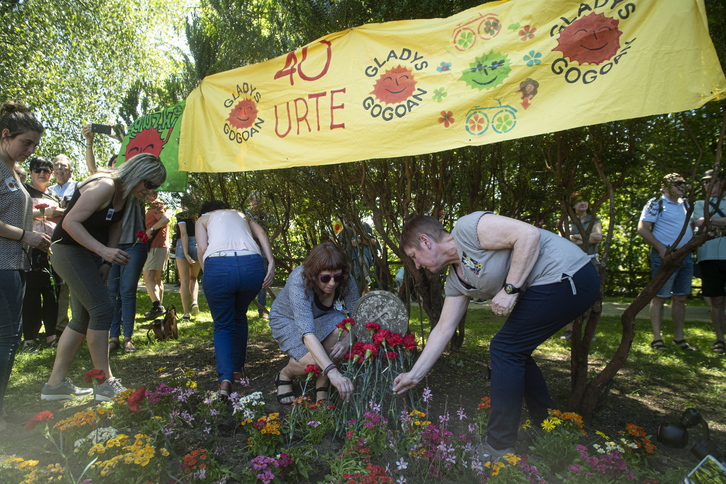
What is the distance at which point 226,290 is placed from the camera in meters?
3.06

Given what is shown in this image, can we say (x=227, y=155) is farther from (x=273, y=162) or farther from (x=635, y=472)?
(x=635, y=472)

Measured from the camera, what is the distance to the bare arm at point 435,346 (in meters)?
2.34

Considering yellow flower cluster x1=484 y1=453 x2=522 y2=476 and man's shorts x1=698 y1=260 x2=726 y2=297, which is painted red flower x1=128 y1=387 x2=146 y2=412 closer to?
yellow flower cluster x1=484 y1=453 x2=522 y2=476

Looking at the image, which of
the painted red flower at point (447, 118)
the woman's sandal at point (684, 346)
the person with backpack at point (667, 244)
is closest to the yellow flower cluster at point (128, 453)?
the painted red flower at point (447, 118)

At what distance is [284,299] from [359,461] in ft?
4.46

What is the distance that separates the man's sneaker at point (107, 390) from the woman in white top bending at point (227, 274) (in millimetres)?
699

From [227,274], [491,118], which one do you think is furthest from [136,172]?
[491,118]

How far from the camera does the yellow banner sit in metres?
2.22

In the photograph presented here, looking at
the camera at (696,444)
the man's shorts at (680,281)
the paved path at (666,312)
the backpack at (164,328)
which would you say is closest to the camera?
the camera at (696,444)

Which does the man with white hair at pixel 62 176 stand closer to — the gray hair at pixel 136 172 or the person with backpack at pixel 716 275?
the gray hair at pixel 136 172

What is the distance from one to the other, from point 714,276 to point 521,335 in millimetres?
3822

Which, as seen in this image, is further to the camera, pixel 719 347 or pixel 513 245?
pixel 719 347

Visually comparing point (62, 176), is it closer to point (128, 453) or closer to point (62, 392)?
point (62, 392)

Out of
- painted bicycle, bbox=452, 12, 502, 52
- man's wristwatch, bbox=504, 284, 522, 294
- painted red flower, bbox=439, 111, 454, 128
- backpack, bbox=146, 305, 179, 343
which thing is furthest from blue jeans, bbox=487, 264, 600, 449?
backpack, bbox=146, 305, 179, 343
